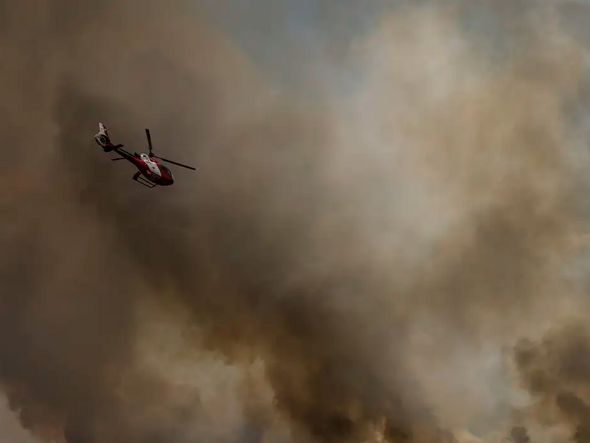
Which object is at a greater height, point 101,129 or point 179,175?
point 179,175

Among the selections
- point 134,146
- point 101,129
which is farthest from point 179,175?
point 101,129

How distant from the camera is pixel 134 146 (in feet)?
132

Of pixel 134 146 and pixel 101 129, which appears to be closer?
pixel 101 129

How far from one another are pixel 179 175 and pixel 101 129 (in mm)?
10950

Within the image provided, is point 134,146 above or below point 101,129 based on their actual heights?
above

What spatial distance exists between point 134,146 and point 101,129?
10188mm

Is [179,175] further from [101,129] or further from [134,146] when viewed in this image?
[101,129]

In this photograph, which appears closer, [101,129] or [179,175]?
[101,129]

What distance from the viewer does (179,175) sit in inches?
1606

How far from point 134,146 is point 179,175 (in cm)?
353

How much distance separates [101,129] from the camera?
30094mm
